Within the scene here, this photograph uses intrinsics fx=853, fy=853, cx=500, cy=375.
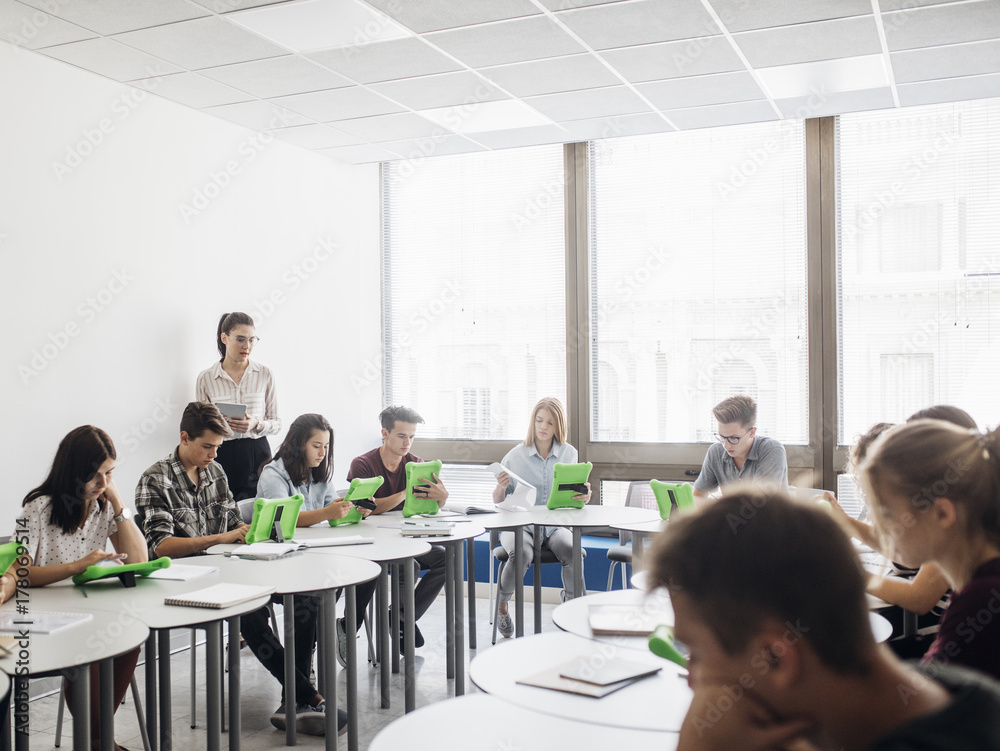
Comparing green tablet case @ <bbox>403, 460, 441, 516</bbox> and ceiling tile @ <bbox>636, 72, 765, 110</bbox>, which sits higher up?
ceiling tile @ <bbox>636, 72, 765, 110</bbox>

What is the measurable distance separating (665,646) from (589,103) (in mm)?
3807

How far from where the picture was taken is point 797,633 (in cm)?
87

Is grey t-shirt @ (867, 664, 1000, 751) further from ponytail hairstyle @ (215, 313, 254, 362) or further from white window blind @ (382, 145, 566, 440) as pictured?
white window blind @ (382, 145, 566, 440)

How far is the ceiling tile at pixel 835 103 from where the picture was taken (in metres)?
4.69

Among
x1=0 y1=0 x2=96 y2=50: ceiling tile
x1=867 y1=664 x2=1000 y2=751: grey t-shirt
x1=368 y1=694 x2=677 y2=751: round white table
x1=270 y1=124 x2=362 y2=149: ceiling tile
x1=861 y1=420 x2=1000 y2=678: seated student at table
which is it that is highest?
x1=270 y1=124 x2=362 y2=149: ceiling tile

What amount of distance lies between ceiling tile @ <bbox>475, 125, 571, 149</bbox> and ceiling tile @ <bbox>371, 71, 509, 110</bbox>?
0.66 m

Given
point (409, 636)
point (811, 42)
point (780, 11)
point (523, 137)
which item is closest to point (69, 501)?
point (409, 636)

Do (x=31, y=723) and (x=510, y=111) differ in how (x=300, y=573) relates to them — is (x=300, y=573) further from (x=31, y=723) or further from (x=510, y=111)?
(x=510, y=111)

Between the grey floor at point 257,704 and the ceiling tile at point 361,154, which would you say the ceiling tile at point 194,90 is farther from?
the grey floor at point 257,704

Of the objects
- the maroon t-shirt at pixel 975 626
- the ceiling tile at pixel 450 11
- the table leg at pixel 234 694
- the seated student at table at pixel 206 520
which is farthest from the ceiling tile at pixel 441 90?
the maroon t-shirt at pixel 975 626

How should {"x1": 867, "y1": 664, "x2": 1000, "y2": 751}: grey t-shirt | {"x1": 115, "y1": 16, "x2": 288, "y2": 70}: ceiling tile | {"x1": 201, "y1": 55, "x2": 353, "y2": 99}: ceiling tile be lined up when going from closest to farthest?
{"x1": 867, "y1": 664, "x2": 1000, "y2": 751}: grey t-shirt
{"x1": 115, "y1": 16, "x2": 288, "y2": 70}: ceiling tile
{"x1": 201, "y1": 55, "x2": 353, "y2": 99}: ceiling tile

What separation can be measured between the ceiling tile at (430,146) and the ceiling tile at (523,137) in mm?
125

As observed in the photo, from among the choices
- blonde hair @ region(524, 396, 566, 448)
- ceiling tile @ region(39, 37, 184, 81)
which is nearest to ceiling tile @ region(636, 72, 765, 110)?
blonde hair @ region(524, 396, 566, 448)

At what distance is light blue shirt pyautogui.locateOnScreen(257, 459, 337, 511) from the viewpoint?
3.87 metres
